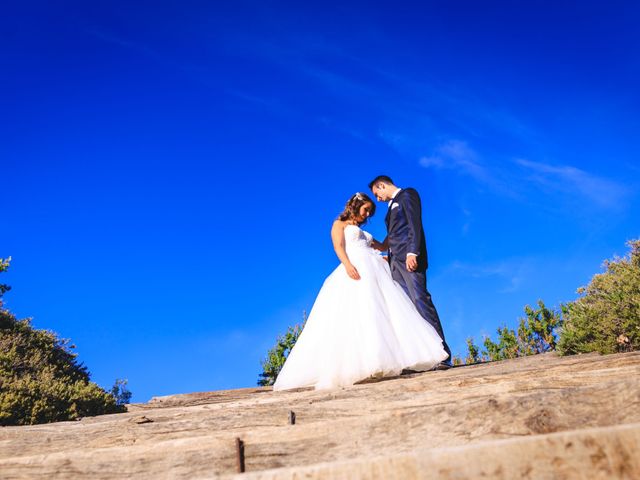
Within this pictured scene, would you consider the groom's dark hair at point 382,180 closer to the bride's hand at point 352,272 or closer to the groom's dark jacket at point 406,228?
the groom's dark jacket at point 406,228

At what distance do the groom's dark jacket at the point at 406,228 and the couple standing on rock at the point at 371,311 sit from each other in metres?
0.02

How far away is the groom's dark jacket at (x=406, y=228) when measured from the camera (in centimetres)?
813

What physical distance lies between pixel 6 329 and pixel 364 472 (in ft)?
42.4

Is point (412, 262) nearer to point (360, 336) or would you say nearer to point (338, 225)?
point (338, 225)

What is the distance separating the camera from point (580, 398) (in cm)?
249

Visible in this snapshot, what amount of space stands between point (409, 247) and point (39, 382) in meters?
7.12

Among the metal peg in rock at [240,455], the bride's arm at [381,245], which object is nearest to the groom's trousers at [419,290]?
the bride's arm at [381,245]

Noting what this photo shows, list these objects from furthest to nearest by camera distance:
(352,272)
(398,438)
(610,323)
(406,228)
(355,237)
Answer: (406,228)
(355,237)
(352,272)
(610,323)
(398,438)

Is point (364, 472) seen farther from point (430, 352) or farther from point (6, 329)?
point (6, 329)

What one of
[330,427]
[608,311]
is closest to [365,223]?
[608,311]

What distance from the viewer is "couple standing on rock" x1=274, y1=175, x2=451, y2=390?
22.0 feet

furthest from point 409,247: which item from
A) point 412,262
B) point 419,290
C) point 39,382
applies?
point 39,382

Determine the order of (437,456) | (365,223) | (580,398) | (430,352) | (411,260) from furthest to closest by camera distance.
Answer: (365,223) < (411,260) < (430,352) < (580,398) < (437,456)

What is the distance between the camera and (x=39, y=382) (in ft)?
28.6
